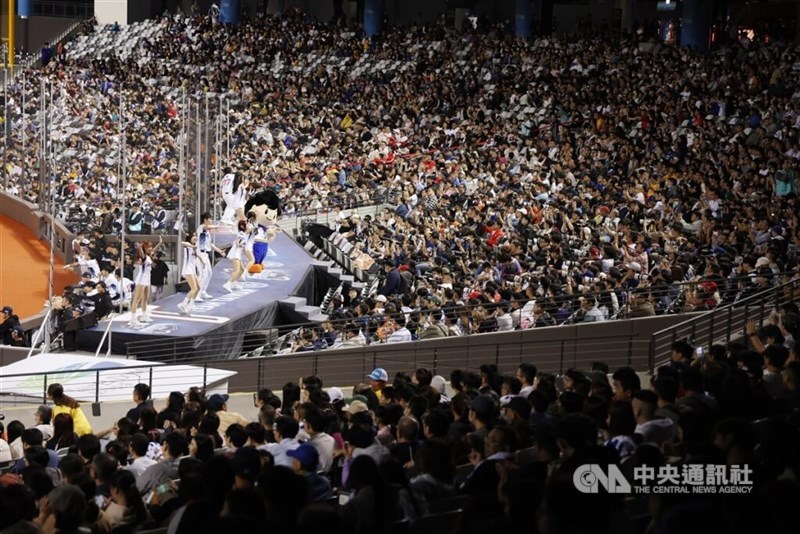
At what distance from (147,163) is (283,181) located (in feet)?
13.8

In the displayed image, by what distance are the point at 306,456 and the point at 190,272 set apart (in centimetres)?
1157

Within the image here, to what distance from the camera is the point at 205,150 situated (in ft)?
71.2

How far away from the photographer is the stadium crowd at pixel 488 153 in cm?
1772

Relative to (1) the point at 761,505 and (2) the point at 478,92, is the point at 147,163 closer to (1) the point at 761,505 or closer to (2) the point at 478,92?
(2) the point at 478,92

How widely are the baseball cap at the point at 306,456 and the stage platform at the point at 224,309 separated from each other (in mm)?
9739

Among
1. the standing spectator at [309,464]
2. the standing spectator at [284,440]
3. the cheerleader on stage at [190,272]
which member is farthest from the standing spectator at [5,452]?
the cheerleader on stage at [190,272]

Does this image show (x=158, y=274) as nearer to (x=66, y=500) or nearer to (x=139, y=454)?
(x=139, y=454)

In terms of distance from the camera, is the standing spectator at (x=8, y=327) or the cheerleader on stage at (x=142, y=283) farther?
the standing spectator at (x=8, y=327)

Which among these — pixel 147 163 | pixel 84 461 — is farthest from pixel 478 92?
pixel 84 461

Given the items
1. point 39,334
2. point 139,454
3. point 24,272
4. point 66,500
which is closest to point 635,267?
point 39,334

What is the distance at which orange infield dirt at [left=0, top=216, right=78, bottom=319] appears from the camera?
2553 centimetres

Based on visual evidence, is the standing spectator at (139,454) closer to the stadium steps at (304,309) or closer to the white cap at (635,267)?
the white cap at (635,267)

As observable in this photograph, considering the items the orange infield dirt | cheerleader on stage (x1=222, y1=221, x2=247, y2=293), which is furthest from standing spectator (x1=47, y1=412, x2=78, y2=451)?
the orange infield dirt

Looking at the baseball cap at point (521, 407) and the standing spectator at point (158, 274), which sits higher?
the baseball cap at point (521, 407)
